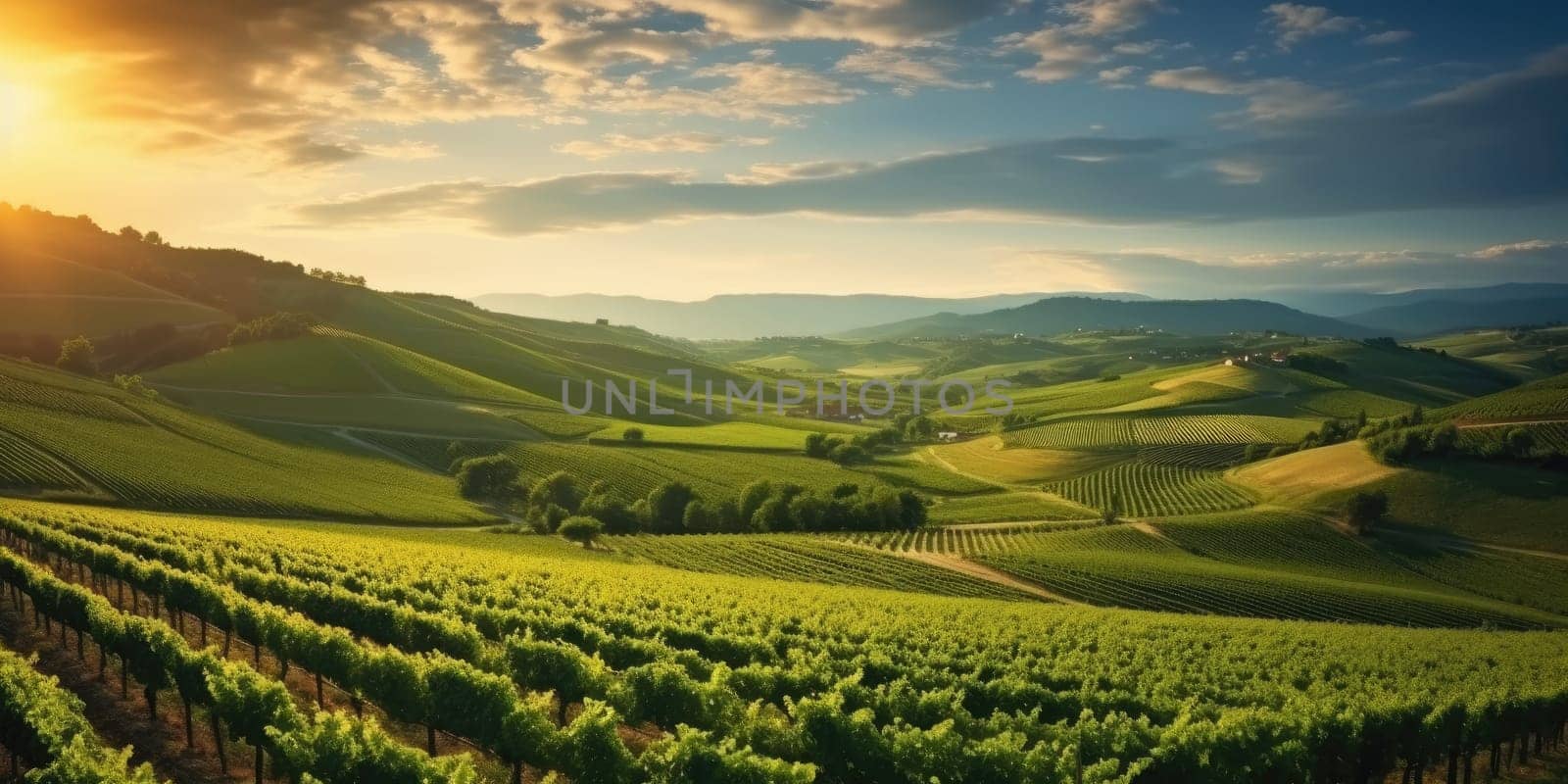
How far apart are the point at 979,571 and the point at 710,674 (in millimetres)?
48435

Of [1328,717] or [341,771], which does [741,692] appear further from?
[1328,717]

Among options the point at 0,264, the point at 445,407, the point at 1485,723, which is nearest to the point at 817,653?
the point at 1485,723

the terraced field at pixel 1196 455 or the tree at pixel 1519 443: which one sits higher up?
the tree at pixel 1519 443

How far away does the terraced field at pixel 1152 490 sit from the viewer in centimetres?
10156

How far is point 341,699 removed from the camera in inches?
1096

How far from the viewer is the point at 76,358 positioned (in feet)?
414

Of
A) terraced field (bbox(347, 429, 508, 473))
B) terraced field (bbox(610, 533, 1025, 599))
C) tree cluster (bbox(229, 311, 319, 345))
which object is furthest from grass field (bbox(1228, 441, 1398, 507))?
tree cluster (bbox(229, 311, 319, 345))

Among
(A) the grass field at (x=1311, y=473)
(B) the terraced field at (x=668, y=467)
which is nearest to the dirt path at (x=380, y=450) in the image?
(B) the terraced field at (x=668, y=467)

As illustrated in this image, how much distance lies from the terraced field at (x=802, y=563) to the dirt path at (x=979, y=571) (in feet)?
3.88

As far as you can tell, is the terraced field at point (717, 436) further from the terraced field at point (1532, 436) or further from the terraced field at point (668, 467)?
the terraced field at point (1532, 436)

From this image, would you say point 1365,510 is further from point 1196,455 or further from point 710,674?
point 710,674

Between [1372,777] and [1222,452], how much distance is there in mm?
111924

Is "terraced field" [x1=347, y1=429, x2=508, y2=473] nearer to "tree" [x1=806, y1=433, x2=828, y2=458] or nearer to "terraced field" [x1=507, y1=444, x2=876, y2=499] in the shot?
"terraced field" [x1=507, y1=444, x2=876, y2=499]

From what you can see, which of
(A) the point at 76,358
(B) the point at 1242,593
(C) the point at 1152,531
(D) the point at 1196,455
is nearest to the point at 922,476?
(D) the point at 1196,455
